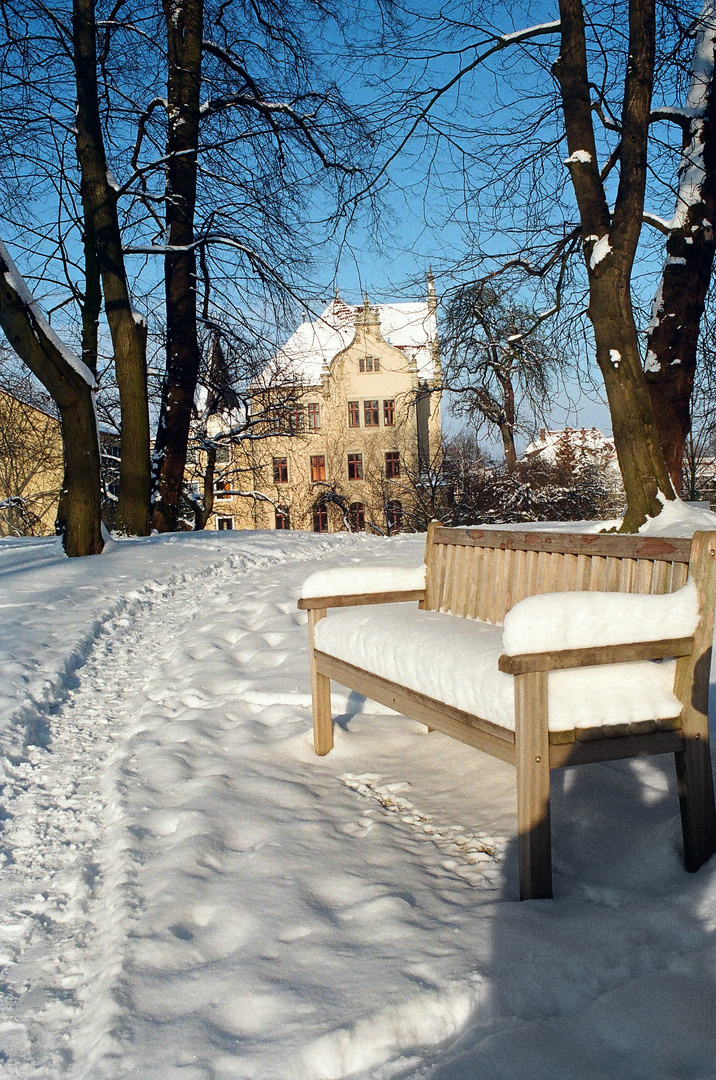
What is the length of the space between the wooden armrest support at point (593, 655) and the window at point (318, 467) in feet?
142

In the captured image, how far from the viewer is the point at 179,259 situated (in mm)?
14273

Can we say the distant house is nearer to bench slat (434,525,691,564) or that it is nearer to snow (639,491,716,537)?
snow (639,491,716,537)

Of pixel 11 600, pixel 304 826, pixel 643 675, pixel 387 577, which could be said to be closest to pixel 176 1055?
pixel 304 826

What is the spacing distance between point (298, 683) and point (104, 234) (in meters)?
8.67

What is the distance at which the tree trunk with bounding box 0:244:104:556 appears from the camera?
8.55 m

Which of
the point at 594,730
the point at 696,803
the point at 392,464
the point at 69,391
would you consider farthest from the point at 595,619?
the point at 392,464

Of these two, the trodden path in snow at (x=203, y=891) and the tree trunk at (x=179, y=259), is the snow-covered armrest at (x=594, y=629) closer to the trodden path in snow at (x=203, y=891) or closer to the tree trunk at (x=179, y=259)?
the trodden path in snow at (x=203, y=891)

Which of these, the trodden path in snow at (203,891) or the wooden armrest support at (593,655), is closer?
the trodden path in snow at (203,891)

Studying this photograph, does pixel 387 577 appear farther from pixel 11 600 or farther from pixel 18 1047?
pixel 11 600

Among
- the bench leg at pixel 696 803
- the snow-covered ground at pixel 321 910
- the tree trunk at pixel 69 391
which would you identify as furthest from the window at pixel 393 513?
the bench leg at pixel 696 803

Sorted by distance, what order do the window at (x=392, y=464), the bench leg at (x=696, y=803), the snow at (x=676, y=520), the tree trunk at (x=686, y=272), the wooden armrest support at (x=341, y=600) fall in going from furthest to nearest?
the window at (x=392, y=464) → the tree trunk at (x=686, y=272) → the snow at (x=676, y=520) → the wooden armrest support at (x=341, y=600) → the bench leg at (x=696, y=803)

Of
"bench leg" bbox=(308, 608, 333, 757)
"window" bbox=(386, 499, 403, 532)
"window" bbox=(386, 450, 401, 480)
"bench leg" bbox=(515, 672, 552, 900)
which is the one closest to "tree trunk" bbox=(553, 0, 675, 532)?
"bench leg" bbox=(308, 608, 333, 757)

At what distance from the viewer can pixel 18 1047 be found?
5.90 feet

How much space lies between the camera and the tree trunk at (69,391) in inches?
337
